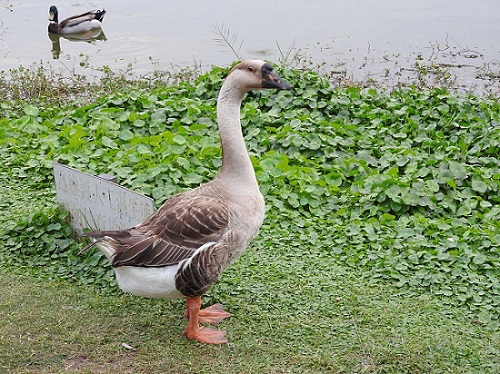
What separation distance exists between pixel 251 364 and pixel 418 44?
30.2 ft

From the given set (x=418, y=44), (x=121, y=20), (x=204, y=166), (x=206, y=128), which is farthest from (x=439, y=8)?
(x=204, y=166)

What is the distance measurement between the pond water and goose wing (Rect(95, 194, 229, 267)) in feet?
22.0

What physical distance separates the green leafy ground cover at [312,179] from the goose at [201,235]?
20.8 inches

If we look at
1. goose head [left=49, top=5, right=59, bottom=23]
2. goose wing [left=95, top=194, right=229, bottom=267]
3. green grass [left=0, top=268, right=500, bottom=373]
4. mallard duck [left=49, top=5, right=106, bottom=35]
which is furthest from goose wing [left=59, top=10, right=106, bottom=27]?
goose wing [left=95, top=194, right=229, bottom=267]

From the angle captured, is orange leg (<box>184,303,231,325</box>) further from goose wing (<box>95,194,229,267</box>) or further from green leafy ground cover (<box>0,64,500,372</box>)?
goose wing (<box>95,194,229,267</box>)

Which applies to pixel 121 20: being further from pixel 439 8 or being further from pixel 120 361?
pixel 120 361

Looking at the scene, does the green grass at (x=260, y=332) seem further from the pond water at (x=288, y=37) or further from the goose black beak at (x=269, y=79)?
the pond water at (x=288, y=37)

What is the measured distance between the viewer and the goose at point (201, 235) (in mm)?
4523

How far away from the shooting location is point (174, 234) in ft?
15.1

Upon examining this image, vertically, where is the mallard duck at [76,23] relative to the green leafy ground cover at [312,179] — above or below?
above

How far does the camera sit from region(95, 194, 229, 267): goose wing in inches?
177

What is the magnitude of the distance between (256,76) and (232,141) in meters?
0.46

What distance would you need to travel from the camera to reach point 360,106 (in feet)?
26.9

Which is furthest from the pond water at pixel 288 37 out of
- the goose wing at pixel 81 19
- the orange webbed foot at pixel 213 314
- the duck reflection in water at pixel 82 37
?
the orange webbed foot at pixel 213 314
